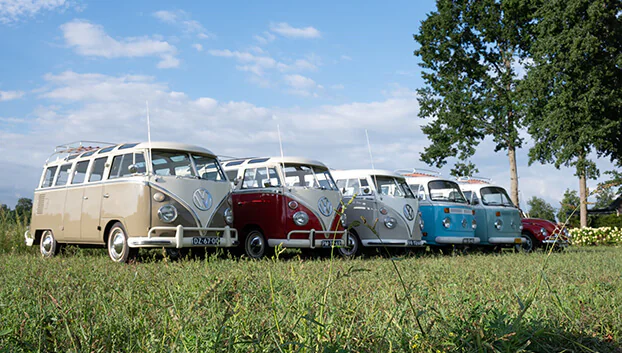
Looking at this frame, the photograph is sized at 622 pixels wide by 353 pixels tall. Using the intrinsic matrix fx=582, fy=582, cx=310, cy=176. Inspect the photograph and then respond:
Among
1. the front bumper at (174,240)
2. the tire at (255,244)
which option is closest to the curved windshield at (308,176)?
the tire at (255,244)

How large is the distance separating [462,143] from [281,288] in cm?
2799

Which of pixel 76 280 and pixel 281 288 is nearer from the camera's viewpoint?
pixel 281 288

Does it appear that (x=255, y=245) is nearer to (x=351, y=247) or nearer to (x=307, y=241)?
(x=307, y=241)

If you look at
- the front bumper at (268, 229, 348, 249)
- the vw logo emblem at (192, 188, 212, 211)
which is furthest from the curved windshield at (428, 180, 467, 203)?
the vw logo emblem at (192, 188, 212, 211)

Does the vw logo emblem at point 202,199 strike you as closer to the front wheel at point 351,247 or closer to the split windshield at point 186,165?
the split windshield at point 186,165

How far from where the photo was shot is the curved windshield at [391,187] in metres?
13.7

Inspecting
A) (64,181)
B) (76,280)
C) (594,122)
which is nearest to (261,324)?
(76,280)

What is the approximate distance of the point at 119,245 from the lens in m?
10.3

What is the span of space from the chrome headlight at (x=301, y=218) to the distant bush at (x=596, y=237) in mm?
17815

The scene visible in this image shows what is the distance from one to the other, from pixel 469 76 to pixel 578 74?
296 inches

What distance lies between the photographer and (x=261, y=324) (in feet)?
12.5

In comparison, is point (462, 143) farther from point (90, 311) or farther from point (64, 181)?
point (90, 311)

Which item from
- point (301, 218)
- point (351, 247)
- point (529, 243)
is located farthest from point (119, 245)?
point (529, 243)

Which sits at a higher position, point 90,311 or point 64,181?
point 64,181
